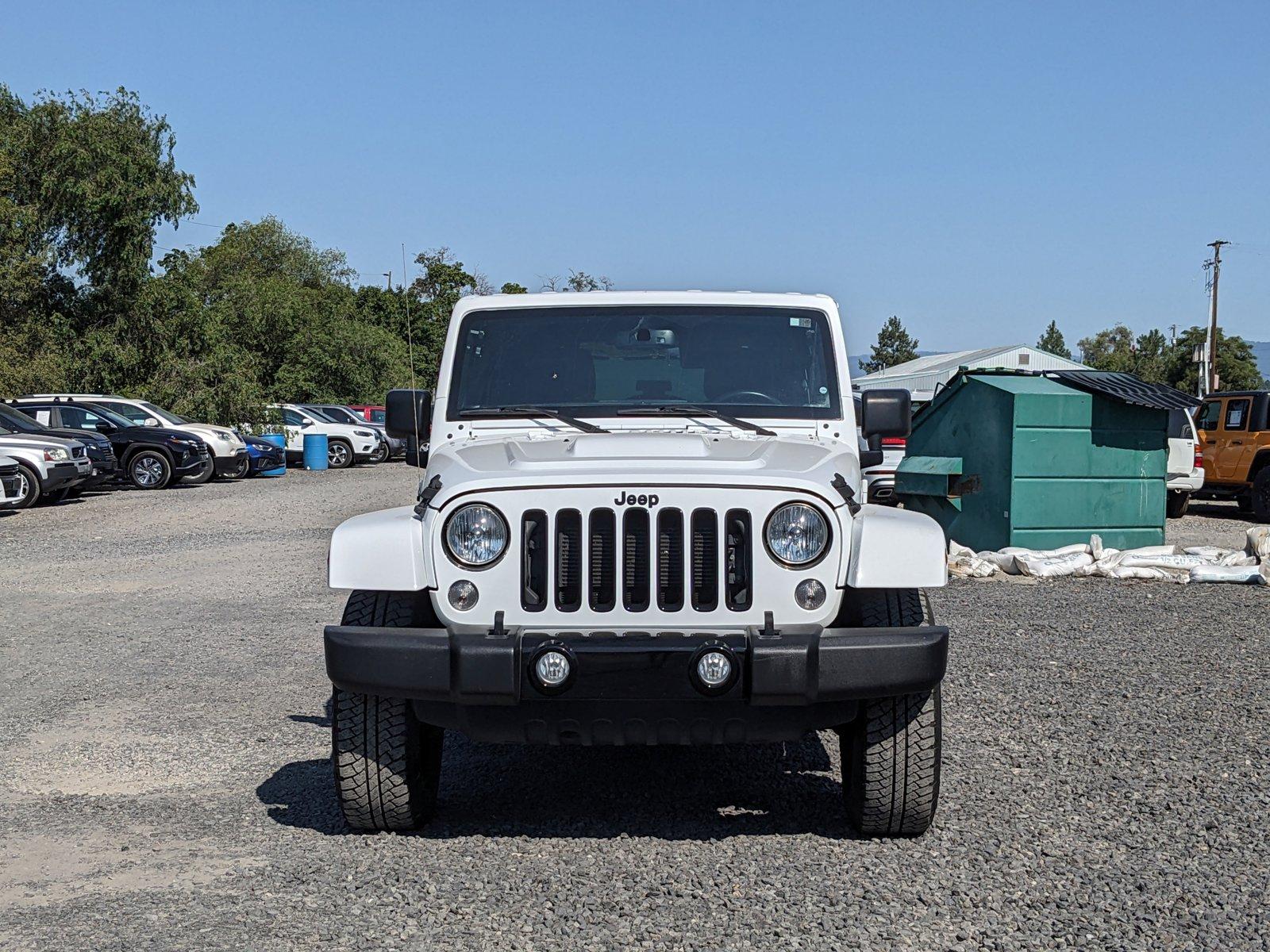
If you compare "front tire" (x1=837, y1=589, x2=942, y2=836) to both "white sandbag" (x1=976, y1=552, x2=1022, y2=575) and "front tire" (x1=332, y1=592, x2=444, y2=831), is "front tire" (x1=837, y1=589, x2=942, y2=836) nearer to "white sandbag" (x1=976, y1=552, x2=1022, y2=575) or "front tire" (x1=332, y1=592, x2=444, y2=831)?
"front tire" (x1=332, y1=592, x2=444, y2=831)

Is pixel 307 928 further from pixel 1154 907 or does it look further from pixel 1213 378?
pixel 1213 378

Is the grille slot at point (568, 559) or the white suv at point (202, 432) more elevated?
the grille slot at point (568, 559)

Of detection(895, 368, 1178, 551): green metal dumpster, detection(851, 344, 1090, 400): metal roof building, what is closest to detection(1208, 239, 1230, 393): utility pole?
detection(851, 344, 1090, 400): metal roof building

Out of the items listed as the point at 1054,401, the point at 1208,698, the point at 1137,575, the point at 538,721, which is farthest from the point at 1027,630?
the point at 538,721

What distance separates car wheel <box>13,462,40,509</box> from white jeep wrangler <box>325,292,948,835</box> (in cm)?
1586

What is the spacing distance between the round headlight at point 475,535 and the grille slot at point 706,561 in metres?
0.60

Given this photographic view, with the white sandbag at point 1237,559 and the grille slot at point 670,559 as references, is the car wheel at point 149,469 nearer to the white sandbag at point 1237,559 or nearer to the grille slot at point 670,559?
the white sandbag at point 1237,559

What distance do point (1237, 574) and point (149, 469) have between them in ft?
59.9

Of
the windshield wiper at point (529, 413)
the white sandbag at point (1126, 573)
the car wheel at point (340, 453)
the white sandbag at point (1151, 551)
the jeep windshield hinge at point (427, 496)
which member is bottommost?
the car wheel at point (340, 453)

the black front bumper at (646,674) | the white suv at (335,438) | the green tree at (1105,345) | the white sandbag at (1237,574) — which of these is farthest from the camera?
the green tree at (1105,345)

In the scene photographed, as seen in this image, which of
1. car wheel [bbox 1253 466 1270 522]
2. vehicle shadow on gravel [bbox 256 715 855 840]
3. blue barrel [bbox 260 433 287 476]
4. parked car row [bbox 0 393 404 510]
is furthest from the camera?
blue barrel [bbox 260 433 287 476]

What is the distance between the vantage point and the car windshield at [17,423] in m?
20.1

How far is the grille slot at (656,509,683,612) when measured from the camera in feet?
13.8

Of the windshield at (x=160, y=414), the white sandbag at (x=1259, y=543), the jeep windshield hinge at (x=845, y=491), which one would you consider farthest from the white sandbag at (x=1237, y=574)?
the windshield at (x=160, y=414)
